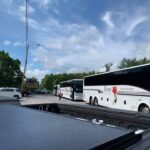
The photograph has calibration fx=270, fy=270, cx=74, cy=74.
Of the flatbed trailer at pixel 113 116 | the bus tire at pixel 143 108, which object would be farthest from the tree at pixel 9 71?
the flatbed trailer at pixel 113 116

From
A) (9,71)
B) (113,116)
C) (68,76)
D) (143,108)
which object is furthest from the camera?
(68,76)

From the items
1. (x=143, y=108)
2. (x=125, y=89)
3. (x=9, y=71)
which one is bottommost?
(x=143, y=108)

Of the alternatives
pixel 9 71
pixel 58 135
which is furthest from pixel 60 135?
pixel 9 71

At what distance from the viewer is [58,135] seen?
210cm

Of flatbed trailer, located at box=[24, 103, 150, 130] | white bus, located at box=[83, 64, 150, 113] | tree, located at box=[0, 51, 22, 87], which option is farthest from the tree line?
flatbed trailer, located at box=[24, 103, 150, 130]

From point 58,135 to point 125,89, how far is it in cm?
1568

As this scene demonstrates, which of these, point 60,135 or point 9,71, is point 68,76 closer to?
point 9,71

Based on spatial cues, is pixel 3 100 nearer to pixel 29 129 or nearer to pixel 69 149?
pixel 29 129

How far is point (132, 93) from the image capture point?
16.5 meters

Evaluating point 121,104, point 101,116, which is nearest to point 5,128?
point 101,116

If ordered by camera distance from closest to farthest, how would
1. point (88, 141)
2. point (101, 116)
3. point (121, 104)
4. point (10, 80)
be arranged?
A: point (88, 141)
point (101, 116)
point (121, 104)
point (10, 80)

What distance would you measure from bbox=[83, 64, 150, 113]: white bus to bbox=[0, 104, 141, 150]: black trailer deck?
1262 cm

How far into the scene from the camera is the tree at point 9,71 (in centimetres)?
6281

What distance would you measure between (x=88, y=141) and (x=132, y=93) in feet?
49.1
